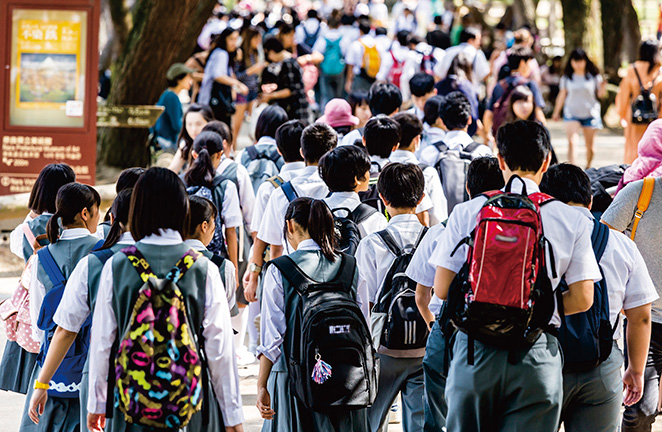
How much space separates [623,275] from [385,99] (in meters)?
4.23

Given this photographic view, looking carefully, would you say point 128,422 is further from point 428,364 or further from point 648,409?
point 648,409

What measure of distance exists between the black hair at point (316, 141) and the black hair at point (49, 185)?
1.57 m

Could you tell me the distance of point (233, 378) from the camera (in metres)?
3.69

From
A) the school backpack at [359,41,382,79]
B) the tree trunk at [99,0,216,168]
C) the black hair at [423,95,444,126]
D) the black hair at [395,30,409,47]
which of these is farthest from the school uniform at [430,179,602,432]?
the black hair at [395,30,409,47]

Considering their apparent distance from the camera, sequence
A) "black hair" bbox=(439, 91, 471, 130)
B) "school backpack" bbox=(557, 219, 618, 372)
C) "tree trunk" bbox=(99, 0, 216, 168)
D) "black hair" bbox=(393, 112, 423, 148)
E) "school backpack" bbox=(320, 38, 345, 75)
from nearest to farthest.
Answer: "school backpack" bbox=(557, 219, 618, 372) → "black hair" bbox=(393, 112, 423, 148) → "black hair" bbox=(439, 91, 471, 130) → "tree trunk" bbox=(99, 0, 216, 168) → "school backpack" bbox=(320, 38, 345, 75)

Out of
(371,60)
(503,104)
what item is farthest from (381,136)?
(371,60)

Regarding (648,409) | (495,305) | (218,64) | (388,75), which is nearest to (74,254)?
(495,305)

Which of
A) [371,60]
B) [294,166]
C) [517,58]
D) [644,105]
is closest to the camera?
[294,166]

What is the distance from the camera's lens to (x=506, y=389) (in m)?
3.64

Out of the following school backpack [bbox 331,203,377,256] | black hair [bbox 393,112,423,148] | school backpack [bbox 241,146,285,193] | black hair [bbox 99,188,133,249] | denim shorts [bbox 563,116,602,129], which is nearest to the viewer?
black hair [bbox 99,188,133,249]

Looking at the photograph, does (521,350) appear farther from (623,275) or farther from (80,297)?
(80,297)

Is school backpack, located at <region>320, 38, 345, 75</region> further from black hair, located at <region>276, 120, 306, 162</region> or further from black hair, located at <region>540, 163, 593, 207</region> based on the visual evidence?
black hair, located at <region>540, 163, 593, 207</region>

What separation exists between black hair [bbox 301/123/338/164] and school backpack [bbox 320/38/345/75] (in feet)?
35.3

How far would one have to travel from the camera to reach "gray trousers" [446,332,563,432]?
3621 mm
